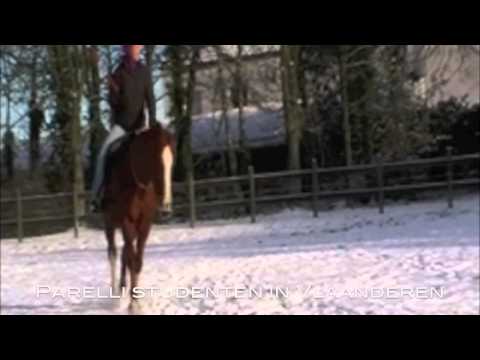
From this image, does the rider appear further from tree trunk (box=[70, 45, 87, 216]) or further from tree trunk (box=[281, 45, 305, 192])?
tree trunk (box=[281, 45, 305, 192])

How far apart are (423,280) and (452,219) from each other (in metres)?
6.72

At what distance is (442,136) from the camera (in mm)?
21203

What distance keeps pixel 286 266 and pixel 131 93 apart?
450cm

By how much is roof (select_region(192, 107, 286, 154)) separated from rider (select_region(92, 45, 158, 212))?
16.2 m

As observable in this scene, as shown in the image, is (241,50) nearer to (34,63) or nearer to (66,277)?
(34,63)

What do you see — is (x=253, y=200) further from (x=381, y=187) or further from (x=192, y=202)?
(x=381, y=187)

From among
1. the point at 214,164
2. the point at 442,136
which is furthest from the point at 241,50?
the point at 442,136

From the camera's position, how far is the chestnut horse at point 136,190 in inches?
271

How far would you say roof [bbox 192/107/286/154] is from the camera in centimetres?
2381

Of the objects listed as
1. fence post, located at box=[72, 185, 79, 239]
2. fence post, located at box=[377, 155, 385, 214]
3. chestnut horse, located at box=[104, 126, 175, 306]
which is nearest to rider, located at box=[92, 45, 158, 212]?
chestnut horse, located at box=[104, 126, 175, 306]

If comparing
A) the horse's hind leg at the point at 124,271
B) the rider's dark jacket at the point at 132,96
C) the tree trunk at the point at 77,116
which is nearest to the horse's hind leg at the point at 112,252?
the horse's hind leg at the point at 124,271

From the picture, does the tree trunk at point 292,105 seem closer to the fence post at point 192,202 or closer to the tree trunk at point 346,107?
the tree trunk at point 346,107

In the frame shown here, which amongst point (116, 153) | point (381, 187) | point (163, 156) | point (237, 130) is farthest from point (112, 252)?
point (237, 130)

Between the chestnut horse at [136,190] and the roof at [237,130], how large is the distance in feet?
51.3
